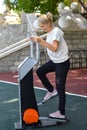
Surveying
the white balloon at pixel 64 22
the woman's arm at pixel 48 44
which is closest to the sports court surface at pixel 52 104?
the woman's arm at pixel 48 44

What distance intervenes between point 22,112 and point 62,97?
64cm

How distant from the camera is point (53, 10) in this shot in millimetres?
16062

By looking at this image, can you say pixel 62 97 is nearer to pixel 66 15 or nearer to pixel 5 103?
pixel 5 103

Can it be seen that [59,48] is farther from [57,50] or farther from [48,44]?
[48,44]

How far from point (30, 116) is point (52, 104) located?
146 cm

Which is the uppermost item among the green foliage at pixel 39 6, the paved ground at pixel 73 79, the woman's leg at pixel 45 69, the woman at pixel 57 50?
the woman at pixel 57 50

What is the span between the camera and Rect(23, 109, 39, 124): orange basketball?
218 inches

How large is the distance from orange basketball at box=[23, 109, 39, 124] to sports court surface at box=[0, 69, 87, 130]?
0.12 meters

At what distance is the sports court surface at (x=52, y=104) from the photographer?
5733mm

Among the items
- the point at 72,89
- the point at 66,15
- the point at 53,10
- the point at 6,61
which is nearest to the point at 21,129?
the point at 72,89

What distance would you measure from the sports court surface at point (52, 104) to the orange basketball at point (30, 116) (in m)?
0.12

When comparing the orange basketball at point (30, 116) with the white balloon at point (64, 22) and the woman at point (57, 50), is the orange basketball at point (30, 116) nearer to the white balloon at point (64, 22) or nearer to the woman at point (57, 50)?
the woman at point (57, 50)

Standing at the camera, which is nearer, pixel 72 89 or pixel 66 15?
pixel 72 89

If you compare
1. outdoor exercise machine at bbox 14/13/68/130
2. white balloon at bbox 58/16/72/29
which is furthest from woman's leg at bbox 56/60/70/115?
white balloon at bbox 58/16/72/29
